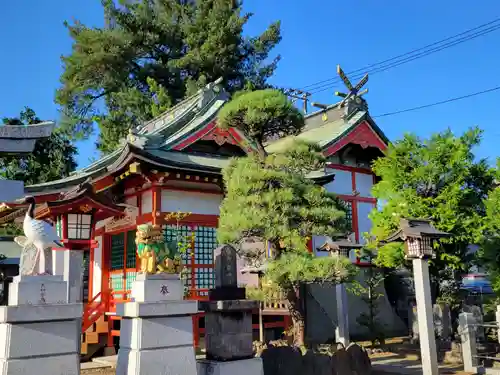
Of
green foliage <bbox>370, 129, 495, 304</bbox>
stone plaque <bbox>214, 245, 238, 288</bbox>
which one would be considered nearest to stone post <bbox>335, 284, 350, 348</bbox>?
green foliage <bbox>370, 129, 495, 304</bbox>

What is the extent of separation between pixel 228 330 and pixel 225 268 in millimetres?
994

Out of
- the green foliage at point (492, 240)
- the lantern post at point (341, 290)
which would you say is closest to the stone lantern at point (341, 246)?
the lantern post at point (341, 290)

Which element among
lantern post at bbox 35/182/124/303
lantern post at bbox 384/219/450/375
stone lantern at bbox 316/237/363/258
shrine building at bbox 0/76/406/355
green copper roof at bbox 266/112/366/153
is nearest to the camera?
lantern post at bbox 384/219/450/375

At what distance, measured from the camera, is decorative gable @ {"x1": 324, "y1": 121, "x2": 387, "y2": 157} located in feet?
63.7

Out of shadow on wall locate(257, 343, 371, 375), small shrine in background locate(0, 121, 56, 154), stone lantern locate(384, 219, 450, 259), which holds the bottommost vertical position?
shadow on wall locate(257, 343, 371, 375)

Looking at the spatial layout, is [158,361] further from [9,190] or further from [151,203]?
[151,203]

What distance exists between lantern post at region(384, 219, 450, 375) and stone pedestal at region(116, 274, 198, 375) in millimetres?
5110

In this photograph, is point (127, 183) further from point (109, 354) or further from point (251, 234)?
point (251, 234)

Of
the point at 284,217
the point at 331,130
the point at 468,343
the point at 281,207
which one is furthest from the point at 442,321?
the point at 331,130

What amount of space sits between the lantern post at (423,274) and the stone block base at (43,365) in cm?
669

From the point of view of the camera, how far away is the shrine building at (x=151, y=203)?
39.7 feet

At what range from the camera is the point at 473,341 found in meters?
11.1

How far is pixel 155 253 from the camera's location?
732 centimetres

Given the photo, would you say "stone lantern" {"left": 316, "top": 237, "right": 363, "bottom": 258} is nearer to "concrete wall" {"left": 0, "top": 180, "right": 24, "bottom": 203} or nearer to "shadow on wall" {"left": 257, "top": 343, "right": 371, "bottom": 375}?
"shadow on wall" {"left": 257, "top": 343, "right": 371, "bottom": 375}
